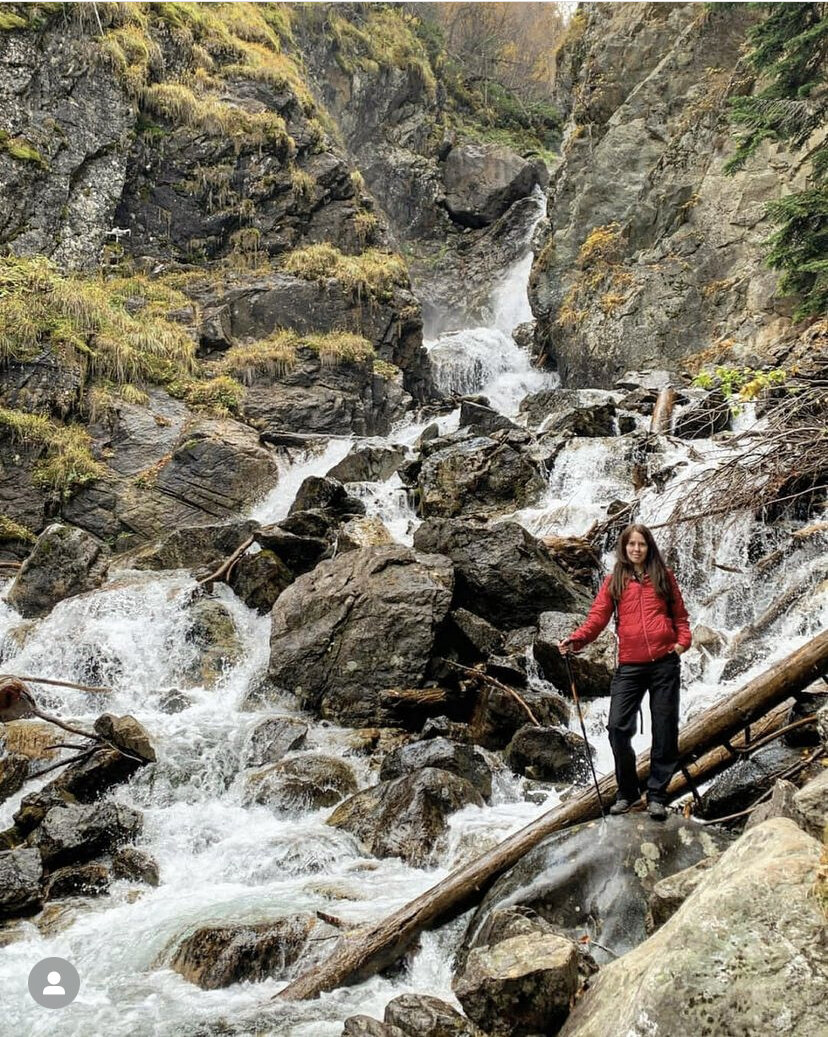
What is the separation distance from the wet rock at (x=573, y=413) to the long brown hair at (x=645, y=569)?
34.8 ft

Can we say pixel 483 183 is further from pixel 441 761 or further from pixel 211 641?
pixel 441 761

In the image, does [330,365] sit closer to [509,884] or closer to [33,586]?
[33,586]

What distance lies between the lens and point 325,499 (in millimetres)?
14156

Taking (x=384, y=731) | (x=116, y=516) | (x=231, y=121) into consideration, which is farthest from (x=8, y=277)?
(x=384, y=731)

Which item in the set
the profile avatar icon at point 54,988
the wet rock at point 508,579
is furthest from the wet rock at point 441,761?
the profile avatar icon at point 54,988

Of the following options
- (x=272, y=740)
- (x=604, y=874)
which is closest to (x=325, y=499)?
(x=272, y=740)

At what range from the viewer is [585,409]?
51.2 ft

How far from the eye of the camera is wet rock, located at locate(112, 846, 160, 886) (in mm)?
6027

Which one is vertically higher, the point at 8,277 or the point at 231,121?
the point at 231,121

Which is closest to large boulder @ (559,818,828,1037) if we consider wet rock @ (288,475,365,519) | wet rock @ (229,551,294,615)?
wet rock @ (229,551,294,615)

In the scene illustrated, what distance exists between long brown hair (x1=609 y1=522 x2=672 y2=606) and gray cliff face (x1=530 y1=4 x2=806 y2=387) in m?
14.6

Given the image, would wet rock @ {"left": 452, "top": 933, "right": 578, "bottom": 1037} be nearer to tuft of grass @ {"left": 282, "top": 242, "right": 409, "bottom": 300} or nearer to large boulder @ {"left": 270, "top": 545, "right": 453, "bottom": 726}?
large boulder @ {"left": 270, "top": 545, "right": 453, "bottom": 726}

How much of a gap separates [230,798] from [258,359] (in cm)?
1532

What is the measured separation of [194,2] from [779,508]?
29.8m
